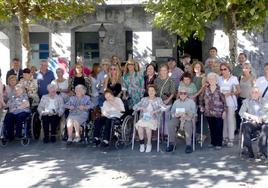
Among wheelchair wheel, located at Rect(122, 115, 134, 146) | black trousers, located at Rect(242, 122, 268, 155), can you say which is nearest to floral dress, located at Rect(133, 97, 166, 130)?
wheelchair wheel, located at Rect(122, 115, 134, 146)

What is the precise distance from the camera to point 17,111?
10086mm

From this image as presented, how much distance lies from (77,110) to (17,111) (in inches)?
54.6

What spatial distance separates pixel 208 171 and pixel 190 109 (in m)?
1.81

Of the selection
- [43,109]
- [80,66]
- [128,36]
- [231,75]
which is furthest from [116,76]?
[128,36]

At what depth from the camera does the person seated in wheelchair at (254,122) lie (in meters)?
8.30

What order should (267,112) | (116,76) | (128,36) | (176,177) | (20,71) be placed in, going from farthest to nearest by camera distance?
(128,36) < (20,71) < (116,76) < (267,112) < (176,177)

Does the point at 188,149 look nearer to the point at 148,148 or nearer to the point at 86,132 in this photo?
the point at 148,148

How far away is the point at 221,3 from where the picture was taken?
10320 mm

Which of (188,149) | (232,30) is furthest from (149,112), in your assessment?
(232,30)

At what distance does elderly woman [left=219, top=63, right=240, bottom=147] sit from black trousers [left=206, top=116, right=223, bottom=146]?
282mm

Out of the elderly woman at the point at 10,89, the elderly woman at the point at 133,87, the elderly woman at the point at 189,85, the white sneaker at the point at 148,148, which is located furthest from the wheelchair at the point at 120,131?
the elderly woman at the point at 10,89

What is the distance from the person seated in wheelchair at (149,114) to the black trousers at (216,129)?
1.06m

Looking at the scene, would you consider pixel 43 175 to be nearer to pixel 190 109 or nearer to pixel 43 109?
pixel 43 109

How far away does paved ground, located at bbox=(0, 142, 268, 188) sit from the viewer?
725cm
